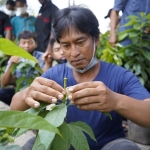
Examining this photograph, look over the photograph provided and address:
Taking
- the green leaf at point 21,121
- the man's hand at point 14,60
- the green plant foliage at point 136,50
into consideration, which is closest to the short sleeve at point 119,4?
the green plant foliage at point 136,50

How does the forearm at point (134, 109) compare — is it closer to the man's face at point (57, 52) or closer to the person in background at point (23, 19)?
the man's face at point (57, 52)

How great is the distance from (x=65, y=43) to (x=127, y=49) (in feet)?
3.20

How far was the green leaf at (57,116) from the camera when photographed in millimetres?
792

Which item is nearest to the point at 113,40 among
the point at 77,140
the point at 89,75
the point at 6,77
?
the point at 89,75

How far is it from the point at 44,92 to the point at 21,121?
497mm

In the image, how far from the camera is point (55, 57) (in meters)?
2.77

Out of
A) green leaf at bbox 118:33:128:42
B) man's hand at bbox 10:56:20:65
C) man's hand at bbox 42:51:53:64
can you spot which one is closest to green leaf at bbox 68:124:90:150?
green leaf at bbox 118:33:128:42

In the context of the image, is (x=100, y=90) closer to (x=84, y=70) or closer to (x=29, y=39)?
(x=84, y=70)

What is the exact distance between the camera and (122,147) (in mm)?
1312

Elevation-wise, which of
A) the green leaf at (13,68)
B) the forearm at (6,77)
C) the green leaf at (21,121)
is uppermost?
the green leaf at (21,121)

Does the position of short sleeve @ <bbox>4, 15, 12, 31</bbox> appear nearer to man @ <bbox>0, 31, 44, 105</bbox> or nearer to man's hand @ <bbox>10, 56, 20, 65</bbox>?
man @ <bbox>0, 31, 44, 105</bbox>

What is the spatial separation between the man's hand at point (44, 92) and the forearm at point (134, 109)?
26cm

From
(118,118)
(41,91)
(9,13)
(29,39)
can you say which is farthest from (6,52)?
(9,13)

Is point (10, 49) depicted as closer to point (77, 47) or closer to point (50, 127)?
point (50, 127)
